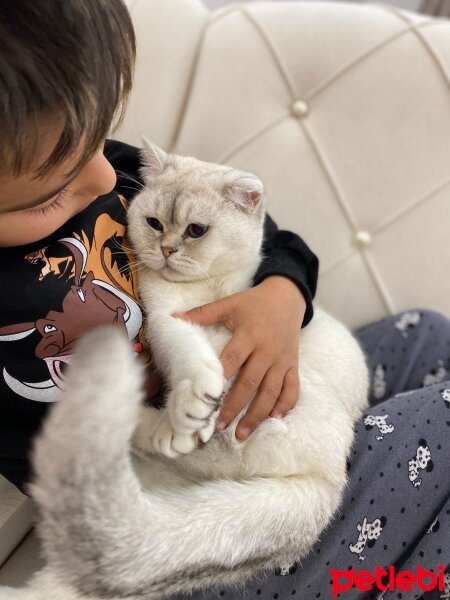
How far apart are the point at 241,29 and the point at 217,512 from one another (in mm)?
1290

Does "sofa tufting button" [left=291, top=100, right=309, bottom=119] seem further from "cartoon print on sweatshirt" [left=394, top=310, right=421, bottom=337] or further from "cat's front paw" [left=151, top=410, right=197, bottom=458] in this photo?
"cat's front paw" [left=151, top=410, right=197, bottom=458]

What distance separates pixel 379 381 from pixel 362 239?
0.40 m

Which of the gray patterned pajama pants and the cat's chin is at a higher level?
the cat's chin

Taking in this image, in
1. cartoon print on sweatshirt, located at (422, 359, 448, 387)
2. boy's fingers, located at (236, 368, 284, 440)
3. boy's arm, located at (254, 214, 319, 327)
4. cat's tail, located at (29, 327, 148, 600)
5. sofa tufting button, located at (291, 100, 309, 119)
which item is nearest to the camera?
cat's tail, located at (29, 327, 148, 600)

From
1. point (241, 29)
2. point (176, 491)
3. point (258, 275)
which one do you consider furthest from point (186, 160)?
point (176, 491)

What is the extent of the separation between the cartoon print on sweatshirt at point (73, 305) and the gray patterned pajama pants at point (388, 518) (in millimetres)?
428

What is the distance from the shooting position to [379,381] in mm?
1346

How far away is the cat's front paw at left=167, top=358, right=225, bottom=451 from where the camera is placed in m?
0.77

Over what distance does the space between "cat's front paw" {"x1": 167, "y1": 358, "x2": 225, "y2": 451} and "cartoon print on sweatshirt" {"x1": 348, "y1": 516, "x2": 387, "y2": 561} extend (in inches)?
12.9

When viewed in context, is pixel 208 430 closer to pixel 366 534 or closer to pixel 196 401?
pixel 196 401

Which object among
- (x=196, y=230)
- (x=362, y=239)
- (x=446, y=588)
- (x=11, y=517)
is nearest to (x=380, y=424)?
(x=446, y=588)

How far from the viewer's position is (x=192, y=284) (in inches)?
40.8

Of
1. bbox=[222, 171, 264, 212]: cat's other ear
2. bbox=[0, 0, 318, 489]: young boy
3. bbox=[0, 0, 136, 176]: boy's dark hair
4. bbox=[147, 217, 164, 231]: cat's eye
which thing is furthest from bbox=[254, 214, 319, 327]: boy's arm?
bbox=[0, 0, 136, 176]: boy's dark hair

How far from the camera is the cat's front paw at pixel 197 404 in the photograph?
0.77 meters
